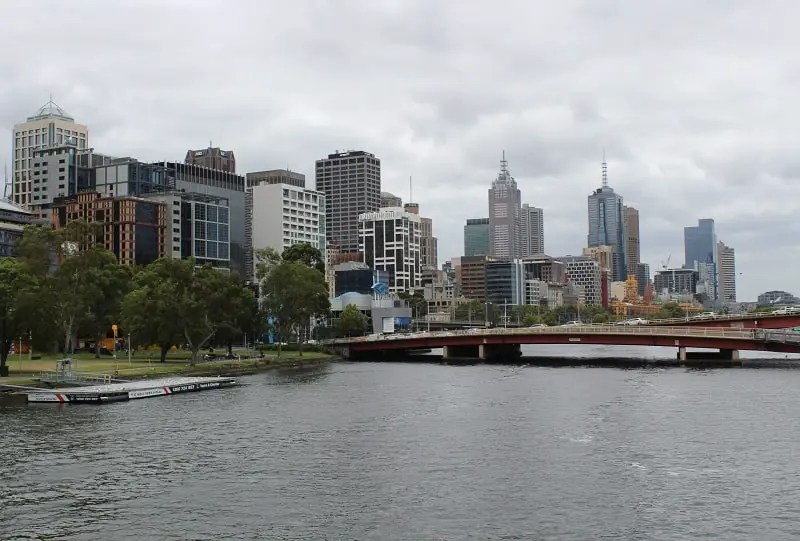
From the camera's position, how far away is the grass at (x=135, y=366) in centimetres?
13112

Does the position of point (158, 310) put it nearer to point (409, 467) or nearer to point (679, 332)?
point (409, 467)

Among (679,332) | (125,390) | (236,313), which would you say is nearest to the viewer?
(125,390)

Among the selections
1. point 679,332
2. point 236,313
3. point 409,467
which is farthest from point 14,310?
point 679,332

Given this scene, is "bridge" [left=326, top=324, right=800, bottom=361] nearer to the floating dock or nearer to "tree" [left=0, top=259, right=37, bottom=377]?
the floating dock

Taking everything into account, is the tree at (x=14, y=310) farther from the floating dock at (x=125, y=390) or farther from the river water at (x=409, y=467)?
the river water at (x=409, y=467)

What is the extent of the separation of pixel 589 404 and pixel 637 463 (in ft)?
119

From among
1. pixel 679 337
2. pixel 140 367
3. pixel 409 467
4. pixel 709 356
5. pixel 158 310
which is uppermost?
pixel 158 310

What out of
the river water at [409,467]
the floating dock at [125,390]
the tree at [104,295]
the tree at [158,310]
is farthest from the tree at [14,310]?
the river water at [409,467]

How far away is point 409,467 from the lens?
64.4 m

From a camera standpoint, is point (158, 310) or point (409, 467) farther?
point (158, 310)

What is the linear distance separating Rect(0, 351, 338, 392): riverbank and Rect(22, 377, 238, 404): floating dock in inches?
291

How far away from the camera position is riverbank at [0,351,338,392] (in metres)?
128

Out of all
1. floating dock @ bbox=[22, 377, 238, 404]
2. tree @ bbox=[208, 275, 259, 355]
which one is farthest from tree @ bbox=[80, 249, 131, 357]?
floating dock @ bbox=[22, 377, 238, 404]

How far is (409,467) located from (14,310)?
95.9 m
